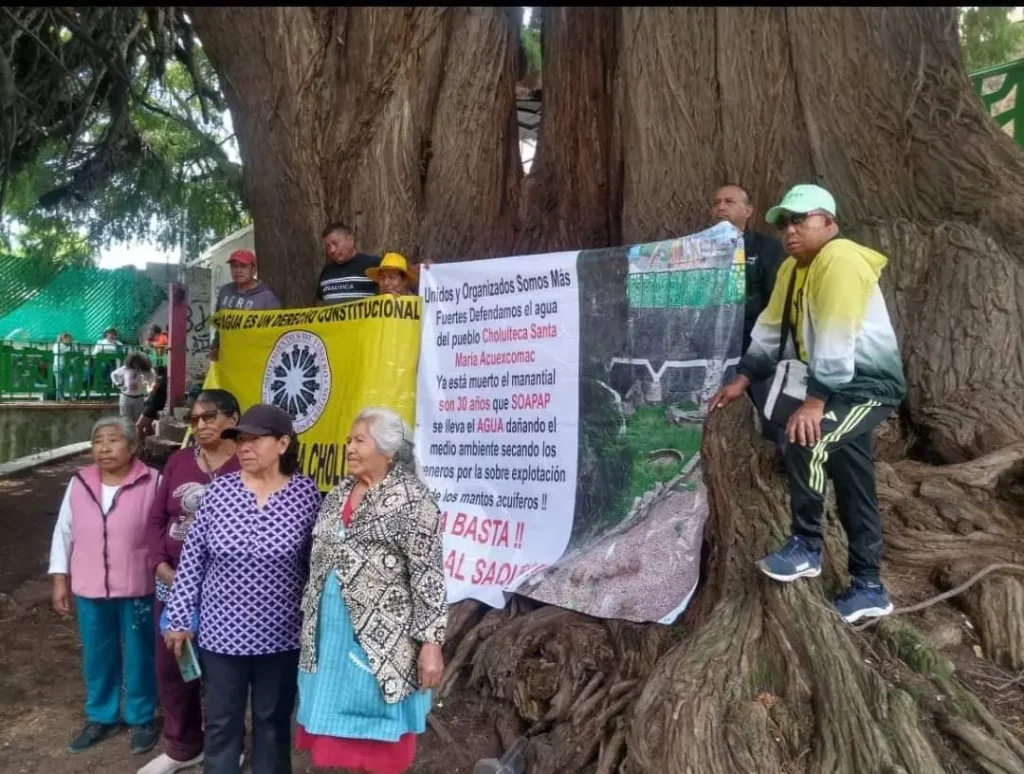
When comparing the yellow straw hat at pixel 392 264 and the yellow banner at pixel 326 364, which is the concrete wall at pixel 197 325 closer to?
the yellow banner at pixel 326 364

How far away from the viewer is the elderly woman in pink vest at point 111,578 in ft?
13.5

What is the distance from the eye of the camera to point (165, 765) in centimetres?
391

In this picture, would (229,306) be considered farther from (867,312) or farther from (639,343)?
(867,312)

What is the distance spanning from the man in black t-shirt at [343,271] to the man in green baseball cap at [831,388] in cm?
294

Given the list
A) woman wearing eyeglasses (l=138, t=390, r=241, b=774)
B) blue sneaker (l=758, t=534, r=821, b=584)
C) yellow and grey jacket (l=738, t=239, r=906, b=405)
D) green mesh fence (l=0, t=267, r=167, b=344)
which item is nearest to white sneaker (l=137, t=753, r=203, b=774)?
woman wearing eyeglasses (l=138, t=390, r=241, b=774)

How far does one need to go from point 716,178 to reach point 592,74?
177cm

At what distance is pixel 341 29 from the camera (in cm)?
655

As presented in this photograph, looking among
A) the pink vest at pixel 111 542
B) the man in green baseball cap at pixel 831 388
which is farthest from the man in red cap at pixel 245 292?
the man in green baseball cap at pixel 831 388

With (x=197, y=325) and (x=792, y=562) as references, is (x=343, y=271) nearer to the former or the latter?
(x=792, y=562)

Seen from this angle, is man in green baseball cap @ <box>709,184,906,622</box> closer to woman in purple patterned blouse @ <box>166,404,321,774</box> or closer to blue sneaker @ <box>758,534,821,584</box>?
blue sneaker @ <box>758,534,821,584</box>

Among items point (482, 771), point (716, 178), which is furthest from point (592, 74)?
point (482, 771)

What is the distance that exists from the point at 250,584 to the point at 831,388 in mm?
2179

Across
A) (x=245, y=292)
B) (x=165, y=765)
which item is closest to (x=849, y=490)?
(x=165, y=765)

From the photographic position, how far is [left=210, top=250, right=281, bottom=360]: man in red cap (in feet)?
20.9
